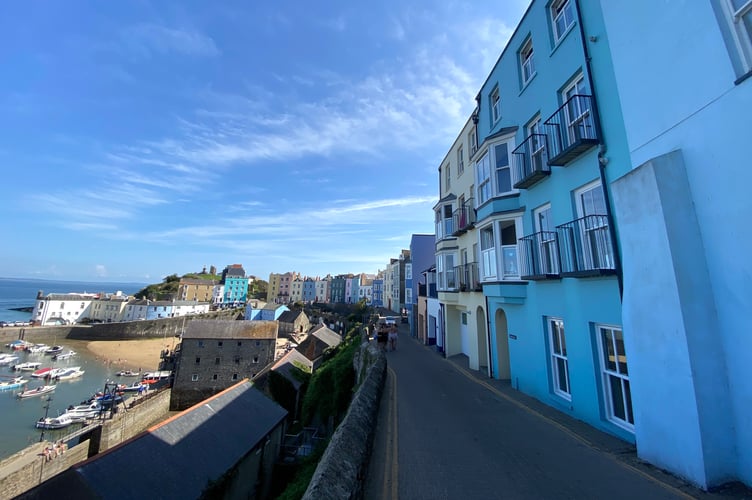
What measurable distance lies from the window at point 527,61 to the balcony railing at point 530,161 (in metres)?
2.30

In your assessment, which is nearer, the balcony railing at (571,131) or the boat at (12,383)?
the balcony railing at (571,131)

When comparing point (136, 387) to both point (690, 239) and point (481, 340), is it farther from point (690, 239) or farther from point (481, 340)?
point (690, 239)

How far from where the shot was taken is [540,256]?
832 centimetres

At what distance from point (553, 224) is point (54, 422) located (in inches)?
1667

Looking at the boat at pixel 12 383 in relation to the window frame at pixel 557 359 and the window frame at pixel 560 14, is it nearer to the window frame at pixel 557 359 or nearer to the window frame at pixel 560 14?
the window frame at pixel 557 359

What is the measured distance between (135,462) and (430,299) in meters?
17.6

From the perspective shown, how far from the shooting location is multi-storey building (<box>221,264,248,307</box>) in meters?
111

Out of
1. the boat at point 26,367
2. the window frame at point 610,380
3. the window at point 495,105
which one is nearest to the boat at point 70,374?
the boat at point 26,367

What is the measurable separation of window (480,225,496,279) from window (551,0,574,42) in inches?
227

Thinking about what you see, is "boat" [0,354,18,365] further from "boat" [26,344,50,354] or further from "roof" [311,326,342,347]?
"roof" [311,326,342,347]

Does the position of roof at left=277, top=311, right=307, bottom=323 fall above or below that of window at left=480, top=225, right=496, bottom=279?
below

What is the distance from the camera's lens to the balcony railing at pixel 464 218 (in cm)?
1360

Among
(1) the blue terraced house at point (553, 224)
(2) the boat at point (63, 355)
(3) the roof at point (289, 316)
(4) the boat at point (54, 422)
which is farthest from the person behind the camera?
(3) the roof at point (289, 316)

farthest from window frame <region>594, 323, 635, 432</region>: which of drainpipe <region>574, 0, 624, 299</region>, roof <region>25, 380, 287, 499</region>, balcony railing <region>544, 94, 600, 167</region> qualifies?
roof <region>25, 380, 287, 499</region>
